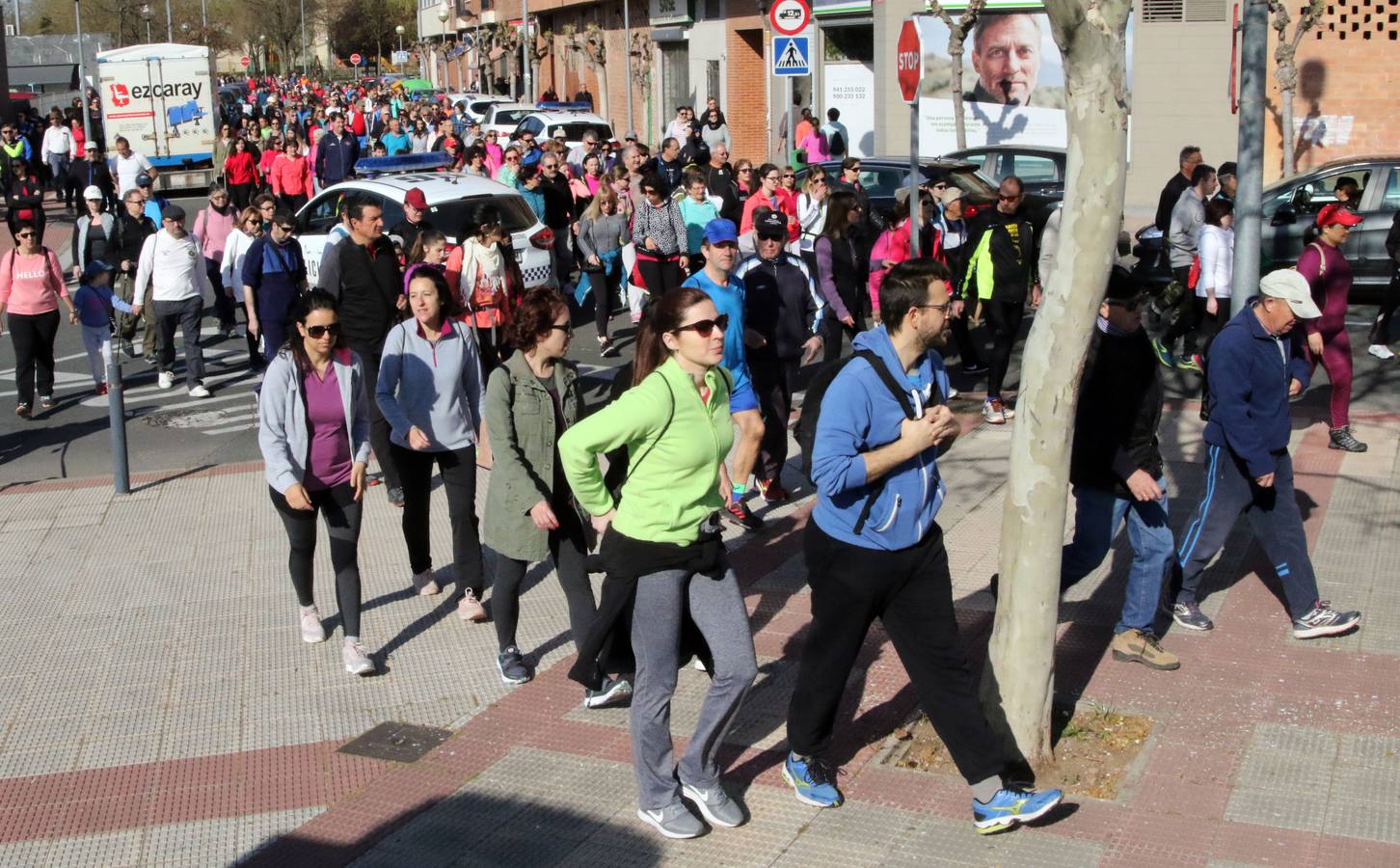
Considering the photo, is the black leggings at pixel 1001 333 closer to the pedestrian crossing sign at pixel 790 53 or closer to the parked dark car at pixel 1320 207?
the pedestrian crossing sign at pixel 790 53

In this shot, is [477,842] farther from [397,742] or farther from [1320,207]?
[1320,207]

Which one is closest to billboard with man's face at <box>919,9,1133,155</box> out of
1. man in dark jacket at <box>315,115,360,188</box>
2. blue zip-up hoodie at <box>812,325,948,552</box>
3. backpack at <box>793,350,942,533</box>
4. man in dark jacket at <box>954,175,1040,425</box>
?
man in dark jacket at <box>315,115,360,188</box>

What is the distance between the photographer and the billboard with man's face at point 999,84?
2700 cm

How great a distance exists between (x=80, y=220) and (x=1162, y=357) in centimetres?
1062

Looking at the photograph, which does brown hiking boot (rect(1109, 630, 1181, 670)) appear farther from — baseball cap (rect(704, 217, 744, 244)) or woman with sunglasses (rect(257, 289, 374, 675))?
woman with sunglasses (rect(257, 289, 374, 675))

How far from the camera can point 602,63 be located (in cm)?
4734

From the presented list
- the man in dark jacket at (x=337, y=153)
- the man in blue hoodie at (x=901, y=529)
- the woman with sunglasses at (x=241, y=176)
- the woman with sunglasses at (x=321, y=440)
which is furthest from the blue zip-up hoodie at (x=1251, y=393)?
the man in dark jacket at (x=337, y=153)

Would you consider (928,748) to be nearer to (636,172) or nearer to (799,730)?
(799,730)

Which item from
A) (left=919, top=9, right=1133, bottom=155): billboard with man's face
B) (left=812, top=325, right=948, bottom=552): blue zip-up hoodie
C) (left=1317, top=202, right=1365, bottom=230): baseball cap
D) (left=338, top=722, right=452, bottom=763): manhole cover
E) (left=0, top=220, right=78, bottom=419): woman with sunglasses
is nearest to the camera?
(left=812, top=325, right=948, bottom=552): blue zip-up hoodie

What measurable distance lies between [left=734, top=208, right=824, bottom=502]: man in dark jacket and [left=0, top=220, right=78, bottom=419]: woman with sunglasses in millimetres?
6625

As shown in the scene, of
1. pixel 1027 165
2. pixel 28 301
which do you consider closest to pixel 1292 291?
pixel 28 301

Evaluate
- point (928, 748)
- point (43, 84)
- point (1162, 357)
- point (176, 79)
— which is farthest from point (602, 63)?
point (928, 748)

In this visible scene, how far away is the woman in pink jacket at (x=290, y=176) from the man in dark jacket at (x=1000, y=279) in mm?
16260

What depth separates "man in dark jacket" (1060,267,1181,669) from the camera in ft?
Answer: 19.8
